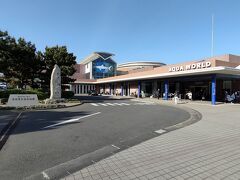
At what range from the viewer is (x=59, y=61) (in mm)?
28719

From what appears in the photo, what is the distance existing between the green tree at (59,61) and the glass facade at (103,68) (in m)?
36.2

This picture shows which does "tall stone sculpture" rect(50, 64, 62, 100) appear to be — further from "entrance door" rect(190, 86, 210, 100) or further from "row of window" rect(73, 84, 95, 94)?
"row of window" rect(73, 84, 95, 94)

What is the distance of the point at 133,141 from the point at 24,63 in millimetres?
23287

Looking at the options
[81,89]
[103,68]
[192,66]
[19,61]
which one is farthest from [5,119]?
[103,68]

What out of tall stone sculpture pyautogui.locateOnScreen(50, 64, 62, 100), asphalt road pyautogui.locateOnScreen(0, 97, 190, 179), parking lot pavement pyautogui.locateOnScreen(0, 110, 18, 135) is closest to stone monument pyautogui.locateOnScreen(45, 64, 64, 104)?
tall stone sculpture pyautogui.locateOnScreen(50, 64, 62, 100)

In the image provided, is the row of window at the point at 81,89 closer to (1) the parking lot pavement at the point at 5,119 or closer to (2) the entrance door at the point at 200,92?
(2) the entrance door at the point at 200,92

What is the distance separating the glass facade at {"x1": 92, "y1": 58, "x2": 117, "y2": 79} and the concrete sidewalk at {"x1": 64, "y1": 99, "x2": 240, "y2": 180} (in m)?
59.8

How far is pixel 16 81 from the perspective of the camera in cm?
A: 2889

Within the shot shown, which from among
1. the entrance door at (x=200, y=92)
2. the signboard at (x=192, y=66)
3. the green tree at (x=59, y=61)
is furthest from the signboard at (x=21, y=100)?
the entrance door at (x=200, y=92)

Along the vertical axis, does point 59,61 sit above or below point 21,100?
above

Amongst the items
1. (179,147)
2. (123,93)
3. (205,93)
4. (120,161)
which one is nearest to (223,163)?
(179,147)

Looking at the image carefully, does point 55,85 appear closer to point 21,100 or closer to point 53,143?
point 21,100

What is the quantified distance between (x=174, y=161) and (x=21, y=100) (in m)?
16.5

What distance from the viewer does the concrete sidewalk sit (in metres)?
4.31
